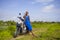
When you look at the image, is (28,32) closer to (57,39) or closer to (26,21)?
(26,21)

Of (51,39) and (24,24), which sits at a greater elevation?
(24,24)

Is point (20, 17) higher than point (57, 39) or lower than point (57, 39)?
higher

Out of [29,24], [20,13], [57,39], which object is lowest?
[57,39]

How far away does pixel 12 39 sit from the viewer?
35.8 feet

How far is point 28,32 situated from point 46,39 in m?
2.02

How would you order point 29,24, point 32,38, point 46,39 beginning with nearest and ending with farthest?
point 46,39, point 32,38, point 29,24

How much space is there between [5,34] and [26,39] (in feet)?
8.28

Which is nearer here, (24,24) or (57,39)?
(57,39)

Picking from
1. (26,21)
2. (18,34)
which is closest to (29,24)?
(26,21)

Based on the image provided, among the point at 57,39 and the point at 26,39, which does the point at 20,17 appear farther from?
the point at 57,39

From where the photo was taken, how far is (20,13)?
10.9m

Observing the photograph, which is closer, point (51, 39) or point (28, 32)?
point (51, 39)

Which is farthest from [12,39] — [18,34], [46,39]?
[46,39]

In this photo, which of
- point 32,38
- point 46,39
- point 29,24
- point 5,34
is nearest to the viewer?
point 46,39
